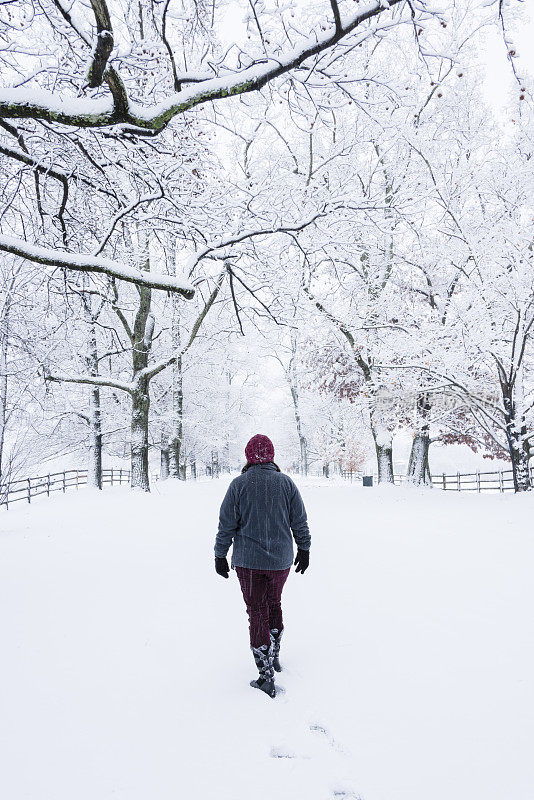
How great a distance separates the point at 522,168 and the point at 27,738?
15678mm

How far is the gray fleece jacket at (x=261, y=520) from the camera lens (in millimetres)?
3312

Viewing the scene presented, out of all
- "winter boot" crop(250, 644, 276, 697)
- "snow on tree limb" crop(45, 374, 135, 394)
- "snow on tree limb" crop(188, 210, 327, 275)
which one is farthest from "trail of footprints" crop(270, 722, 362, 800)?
"snow on tree limb" crop(45, 374, 135, 394)

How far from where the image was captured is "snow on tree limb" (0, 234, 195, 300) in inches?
192

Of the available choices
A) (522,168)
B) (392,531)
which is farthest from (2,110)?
(522,168)

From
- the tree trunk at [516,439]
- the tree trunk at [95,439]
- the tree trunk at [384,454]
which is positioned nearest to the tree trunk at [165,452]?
the tree trunk at [95,439]

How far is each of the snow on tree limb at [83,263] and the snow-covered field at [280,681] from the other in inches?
142

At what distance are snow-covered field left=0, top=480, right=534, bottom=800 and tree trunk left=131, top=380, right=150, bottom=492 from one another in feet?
24.5

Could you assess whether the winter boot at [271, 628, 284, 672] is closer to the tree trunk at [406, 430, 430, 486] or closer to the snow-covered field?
the snow-covered field

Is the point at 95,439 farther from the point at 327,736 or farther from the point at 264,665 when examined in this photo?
the point at 327,736

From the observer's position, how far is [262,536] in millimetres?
3326

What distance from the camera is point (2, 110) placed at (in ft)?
12.1

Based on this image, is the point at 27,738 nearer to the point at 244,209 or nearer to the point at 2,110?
the point at 2,110

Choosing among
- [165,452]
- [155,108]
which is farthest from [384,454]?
[155,108]

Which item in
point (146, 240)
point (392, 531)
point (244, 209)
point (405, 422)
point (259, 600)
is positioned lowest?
point (392, 531)
